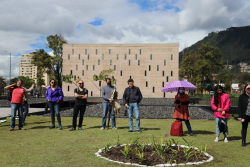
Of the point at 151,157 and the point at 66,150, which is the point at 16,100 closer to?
the point at 66,150

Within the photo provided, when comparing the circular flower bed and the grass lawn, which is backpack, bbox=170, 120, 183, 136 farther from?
the circular flower bed

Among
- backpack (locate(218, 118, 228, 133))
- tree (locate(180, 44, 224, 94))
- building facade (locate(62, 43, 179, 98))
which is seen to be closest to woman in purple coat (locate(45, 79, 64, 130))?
backpack (locate(218, 118, 228, 133))

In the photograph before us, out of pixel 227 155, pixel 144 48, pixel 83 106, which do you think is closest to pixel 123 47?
pixel 144 48

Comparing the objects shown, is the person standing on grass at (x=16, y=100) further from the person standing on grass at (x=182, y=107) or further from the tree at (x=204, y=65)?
the tree at (x=204, y=65)

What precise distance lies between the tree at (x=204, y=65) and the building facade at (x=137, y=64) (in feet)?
16.2

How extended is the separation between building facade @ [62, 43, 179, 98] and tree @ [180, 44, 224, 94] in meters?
4.93

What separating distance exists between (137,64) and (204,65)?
53.3ft

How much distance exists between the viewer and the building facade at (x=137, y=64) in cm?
5784

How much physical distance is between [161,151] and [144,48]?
5445cm

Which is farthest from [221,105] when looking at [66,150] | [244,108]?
[66,150]

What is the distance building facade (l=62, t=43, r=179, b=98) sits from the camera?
5784 cm

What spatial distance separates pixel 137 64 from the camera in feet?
192

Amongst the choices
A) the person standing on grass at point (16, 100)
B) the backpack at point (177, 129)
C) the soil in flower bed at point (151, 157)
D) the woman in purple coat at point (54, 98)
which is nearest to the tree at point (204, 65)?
the backpack at point (177, 129)

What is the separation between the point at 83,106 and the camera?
9125mm
